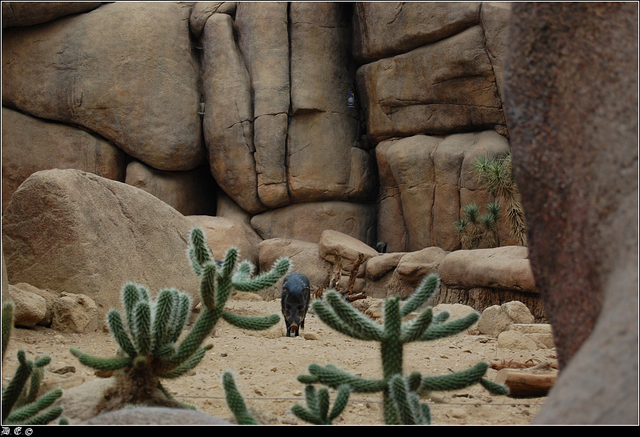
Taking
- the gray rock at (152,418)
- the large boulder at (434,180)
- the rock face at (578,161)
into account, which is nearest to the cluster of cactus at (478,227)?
the large boulder at (434,180)

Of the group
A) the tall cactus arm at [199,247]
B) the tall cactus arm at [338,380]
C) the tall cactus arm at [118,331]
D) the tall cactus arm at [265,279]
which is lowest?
the tall cactus arm at [338,380]

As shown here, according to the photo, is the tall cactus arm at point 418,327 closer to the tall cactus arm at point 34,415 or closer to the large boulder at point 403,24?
the tall cactus arm at point 34,415

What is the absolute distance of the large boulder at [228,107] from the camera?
→ 15445mm

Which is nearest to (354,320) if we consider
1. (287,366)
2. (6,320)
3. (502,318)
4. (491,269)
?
(6,320)

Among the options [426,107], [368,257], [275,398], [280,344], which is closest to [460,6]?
[426,107]

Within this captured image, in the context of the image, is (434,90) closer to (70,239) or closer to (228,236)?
(228,236)

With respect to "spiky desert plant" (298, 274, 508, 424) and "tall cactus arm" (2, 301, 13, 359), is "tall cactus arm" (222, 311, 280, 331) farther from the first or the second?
"tall cactus arm" (2, 301, 13, 359)

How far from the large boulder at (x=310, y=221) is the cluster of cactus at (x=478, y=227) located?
3.30 m

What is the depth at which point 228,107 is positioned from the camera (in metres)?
15.4

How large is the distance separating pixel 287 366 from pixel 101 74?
42.4 ft

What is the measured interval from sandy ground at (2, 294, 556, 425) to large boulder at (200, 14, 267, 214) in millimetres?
9522

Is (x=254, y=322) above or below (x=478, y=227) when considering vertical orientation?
below

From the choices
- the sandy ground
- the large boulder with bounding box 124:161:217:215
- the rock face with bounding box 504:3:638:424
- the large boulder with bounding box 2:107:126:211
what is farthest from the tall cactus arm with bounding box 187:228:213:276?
the large boulder with bounding box 2:107:126:211
